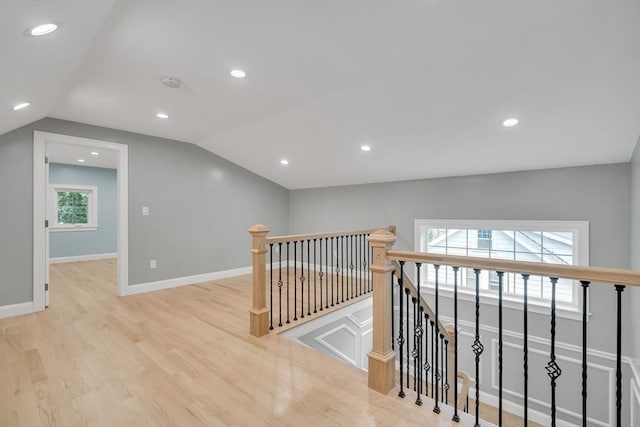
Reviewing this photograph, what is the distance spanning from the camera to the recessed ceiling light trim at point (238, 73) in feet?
8.45

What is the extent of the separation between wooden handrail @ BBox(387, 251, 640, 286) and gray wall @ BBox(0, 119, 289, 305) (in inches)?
159

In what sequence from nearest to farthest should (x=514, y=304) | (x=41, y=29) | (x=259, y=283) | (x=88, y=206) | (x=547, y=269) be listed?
(x=547, y=269), (x=41, y=29), (x=259, y=283), (x=514, y=304), (x=88, y=206)

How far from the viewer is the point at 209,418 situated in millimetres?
1759

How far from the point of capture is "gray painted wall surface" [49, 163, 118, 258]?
22.6ft

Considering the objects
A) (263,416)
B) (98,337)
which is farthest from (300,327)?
(98,337)

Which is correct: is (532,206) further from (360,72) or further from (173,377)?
(173,377)

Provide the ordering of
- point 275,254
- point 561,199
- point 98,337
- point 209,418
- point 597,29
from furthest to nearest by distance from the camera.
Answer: point 275,254, point 561,199, point 98,337, point 597,29, point 209,418

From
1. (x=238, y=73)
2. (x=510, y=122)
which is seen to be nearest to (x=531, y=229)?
(x=510, y=122)

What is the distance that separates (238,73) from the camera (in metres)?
2.62

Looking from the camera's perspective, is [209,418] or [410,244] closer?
[209,418]

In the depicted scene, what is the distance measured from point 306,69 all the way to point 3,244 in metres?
3.81

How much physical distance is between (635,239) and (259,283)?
383cm

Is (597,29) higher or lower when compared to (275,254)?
higher

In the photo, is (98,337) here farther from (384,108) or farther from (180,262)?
(384,108)
